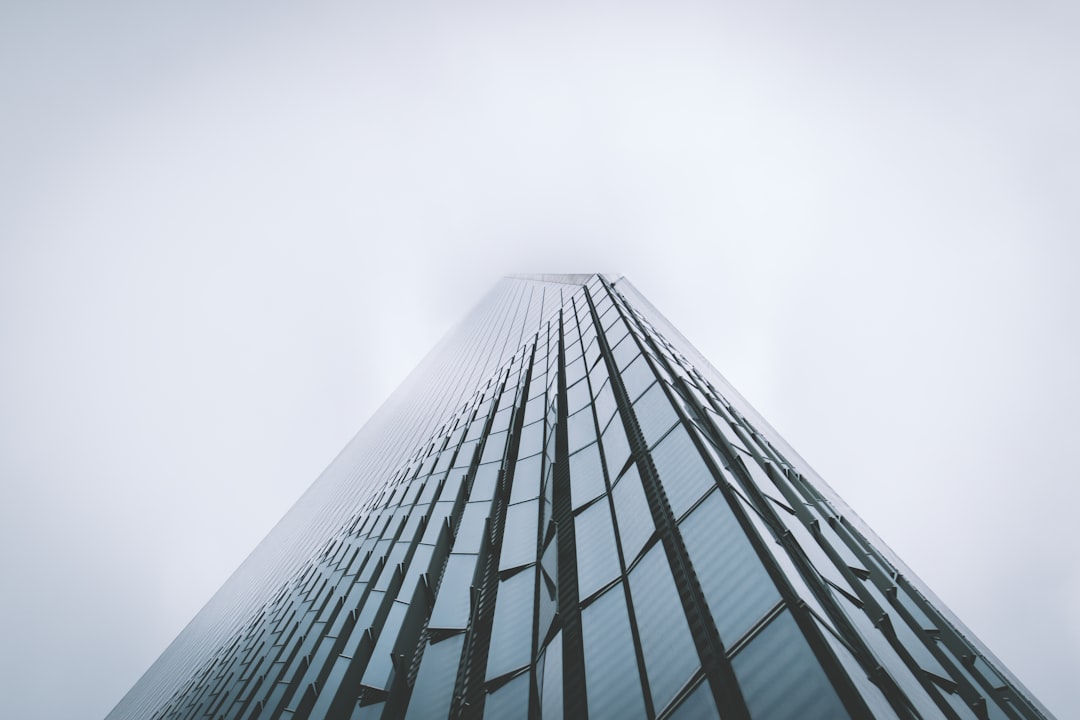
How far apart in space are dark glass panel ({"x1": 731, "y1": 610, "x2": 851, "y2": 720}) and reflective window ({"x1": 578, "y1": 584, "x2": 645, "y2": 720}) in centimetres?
122

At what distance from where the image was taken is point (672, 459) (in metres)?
8.24

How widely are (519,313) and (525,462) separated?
31.9 meters

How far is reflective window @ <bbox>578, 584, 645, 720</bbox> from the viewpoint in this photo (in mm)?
5297

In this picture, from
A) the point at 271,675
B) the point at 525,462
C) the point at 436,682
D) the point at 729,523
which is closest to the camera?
the point at 729,523

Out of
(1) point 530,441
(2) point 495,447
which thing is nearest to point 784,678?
(1) point 530,441

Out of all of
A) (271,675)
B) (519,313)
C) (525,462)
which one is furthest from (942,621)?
(519,313)

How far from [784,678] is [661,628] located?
1613mm

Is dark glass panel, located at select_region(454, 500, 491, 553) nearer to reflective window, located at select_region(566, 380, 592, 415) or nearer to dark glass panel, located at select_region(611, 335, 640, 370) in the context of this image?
reflective window, located at select_region(566, 380, 592, 415)

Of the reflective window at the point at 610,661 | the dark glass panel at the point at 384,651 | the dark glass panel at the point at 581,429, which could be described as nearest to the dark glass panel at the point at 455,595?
the dark glass panel at the point at 384,651

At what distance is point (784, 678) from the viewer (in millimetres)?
4344

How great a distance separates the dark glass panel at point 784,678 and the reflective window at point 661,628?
2.02 ft

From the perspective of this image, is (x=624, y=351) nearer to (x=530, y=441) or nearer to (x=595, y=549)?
(x=530, y=441)

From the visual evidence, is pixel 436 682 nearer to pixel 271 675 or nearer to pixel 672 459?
pixel 672 459

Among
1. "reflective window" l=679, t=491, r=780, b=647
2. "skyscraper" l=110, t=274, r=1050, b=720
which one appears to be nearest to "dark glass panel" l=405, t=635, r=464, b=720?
"skyscraper" l=110, t=274, r=1050, b=720
